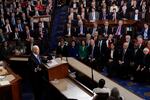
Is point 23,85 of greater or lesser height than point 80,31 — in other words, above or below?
below

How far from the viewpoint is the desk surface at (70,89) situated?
19.0 ft

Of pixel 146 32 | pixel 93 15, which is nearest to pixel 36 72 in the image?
pixel 146 32

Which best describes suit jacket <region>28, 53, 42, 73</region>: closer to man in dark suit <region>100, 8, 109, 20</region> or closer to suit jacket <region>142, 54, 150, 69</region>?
suit jacket <region>142, 54, 150, 69</region>

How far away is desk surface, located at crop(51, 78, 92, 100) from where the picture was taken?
5.80m

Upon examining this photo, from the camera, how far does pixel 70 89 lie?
6.20 m

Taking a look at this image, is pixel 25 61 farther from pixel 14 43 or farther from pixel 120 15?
→ pixel 120 15

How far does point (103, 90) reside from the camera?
5.53m

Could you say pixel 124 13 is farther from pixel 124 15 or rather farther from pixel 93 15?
pixel 93 15

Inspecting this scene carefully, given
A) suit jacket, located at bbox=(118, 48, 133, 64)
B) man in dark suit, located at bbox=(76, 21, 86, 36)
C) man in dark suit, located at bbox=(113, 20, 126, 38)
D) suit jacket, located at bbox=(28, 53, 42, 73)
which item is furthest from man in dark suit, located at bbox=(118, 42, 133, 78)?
suit jacket, located at bbox=(28, 53, 42, 73)

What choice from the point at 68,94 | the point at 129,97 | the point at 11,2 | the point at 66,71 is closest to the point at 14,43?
the point at 11,2

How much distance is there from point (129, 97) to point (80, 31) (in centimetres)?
594

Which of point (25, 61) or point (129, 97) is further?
point (25, 61)

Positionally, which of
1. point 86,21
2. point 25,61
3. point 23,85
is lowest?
point 23,85

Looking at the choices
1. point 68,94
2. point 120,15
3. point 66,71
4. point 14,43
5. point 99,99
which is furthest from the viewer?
point 120,15
